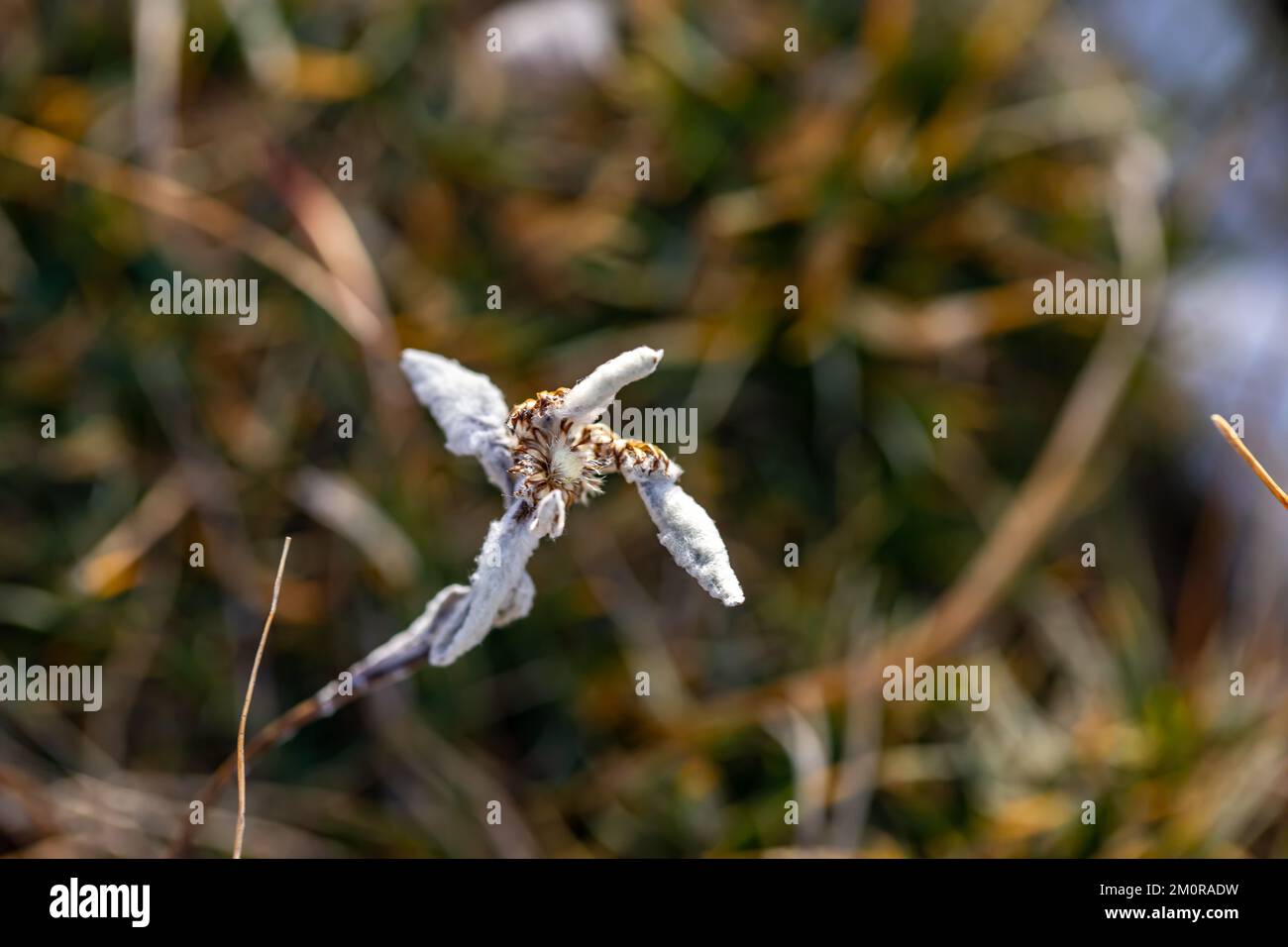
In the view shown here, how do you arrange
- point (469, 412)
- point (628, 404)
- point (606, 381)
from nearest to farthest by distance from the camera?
point (606, 381) → point (469, 412) → point (628, 404)

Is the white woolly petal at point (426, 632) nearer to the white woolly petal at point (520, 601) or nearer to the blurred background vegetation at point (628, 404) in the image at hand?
the white woolly petal at point (520, 601)

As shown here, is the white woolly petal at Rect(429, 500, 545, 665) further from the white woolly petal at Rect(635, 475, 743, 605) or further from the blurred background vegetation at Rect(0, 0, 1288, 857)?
the blurred background vegetation at Rect(0, 0, 1288, 857)

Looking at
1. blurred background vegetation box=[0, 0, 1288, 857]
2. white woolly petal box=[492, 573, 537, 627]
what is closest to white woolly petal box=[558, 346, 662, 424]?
white woolly petal box=[492, 573, 537, 627]

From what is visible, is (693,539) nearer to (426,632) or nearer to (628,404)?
(426,632)

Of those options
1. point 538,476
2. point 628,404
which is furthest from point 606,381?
point 628,404

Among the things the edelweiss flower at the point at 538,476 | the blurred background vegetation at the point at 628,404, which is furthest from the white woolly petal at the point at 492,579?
the blurred background vegetation at the point at 628,404
